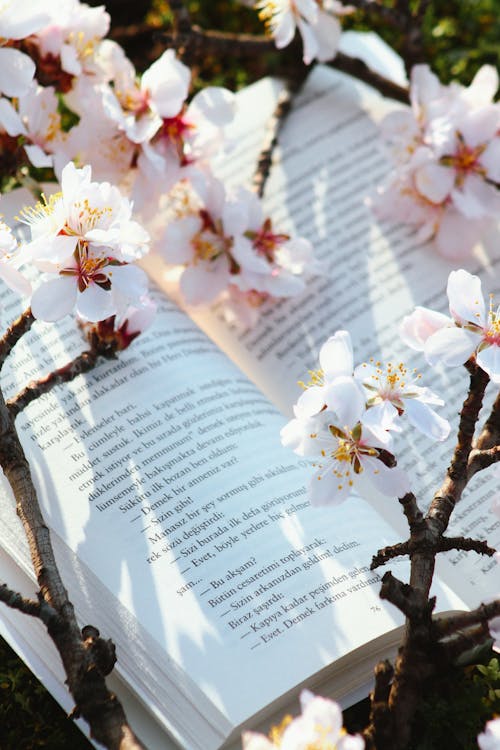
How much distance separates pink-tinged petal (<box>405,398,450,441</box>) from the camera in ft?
2.33

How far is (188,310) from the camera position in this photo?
3.81 ft

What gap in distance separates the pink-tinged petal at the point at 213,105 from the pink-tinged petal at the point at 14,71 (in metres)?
0.21

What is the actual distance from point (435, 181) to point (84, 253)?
55cm

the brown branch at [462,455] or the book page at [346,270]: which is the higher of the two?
the book page at [346,270]

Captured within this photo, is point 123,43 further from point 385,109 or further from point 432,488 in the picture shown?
point 432,488

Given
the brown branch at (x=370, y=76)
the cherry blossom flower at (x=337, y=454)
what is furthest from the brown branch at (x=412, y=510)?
the brown branch at (x=370, y=76)

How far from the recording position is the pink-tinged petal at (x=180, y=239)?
1.08m

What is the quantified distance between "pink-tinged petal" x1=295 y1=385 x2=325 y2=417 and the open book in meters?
0.18

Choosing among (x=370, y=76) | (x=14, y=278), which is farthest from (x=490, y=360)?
(x=370, y=76)

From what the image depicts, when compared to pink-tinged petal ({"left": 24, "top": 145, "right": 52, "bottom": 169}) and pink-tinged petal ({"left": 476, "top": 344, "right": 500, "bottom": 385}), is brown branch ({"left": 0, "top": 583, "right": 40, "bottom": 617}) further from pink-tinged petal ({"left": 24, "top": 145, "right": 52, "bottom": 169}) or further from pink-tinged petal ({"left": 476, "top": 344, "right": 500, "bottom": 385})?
pink-tinged petal ({"left": 24, "top": 145, "right": 52, "bottom": 169})

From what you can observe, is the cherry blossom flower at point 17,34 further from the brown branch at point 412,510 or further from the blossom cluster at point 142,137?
the brown branch at point 412,510

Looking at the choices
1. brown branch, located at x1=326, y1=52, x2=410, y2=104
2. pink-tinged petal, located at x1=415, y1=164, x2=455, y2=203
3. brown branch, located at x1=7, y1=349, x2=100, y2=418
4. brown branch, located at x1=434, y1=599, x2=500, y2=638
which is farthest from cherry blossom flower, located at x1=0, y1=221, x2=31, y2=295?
brown branch, located at x1=326, y1=52, x2=410, y2=104

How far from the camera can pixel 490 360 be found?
2.41ft

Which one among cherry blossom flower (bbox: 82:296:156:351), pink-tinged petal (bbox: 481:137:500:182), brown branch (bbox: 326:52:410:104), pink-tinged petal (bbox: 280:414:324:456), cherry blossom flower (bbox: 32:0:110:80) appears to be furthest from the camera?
brown branch (bbox: 326:52:410:104)
